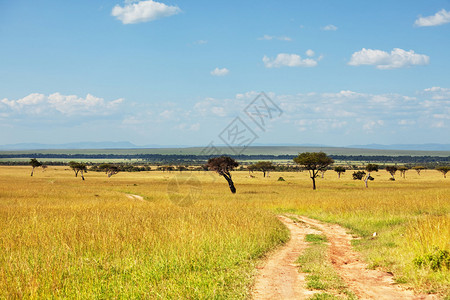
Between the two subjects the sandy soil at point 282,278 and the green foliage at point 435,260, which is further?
the green foliage at point 435,260

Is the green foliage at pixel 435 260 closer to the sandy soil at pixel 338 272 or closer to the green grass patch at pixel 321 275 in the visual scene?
the sandy soil at pixel 338 272

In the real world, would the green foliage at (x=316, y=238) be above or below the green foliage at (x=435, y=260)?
below

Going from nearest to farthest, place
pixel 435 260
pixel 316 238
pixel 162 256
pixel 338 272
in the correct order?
pixel 435 260 < pixel 338 272 < pixel 162 256 < pixel 316 238

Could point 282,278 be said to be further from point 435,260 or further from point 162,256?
point 435,260

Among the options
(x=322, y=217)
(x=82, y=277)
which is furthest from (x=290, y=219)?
(x=82, y=277)

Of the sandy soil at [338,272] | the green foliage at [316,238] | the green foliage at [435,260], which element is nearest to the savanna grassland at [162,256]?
the green foliage at [435,260]

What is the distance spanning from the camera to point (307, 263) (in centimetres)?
1073

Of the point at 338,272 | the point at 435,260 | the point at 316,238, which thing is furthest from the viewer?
the point at 316,238

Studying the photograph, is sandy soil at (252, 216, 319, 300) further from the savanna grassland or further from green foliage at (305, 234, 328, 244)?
green foliage at (305, 234, 328, 244)

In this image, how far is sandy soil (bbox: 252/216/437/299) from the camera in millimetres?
7988

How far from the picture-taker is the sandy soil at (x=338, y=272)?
314 inches

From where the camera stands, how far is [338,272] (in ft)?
32.3

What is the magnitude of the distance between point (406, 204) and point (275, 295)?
19920mm

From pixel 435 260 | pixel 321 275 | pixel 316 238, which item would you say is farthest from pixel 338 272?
pixel 316 238
